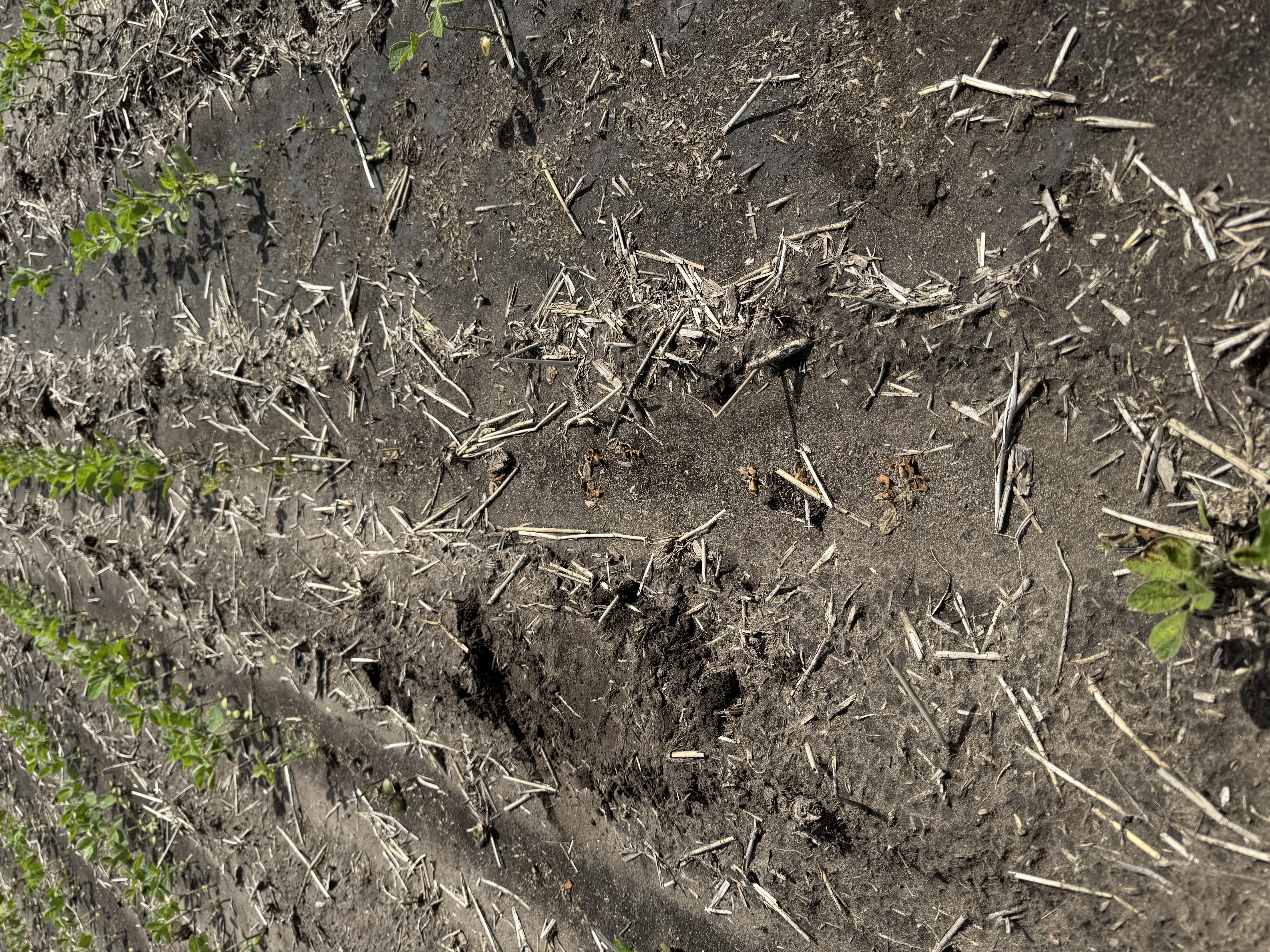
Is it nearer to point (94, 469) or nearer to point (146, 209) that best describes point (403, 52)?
point (146, 209)

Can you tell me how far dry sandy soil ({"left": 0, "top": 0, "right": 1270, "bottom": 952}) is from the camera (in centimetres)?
203

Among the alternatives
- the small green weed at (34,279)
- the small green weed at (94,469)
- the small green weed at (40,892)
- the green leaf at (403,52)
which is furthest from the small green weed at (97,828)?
the green leaf at (403,52)

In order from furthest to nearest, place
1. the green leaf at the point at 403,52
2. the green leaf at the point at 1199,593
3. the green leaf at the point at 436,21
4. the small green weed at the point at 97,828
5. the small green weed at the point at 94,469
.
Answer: the small green weed at the point at 97,828 → the small green weed at the point at 94,469 → the green leaf at the point at 403,52 → the green leaf at the point at 436,21 → the green leaf at the point at 1199,593

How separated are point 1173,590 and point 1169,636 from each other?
115 mm

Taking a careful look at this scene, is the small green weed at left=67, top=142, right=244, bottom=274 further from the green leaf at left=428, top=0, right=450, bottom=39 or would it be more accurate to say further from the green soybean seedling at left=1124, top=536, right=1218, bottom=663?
the green soybean seedling at left=1124, top=536, right=1218, bottom=663

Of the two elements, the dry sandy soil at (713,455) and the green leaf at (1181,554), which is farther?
the dry sandy soil at (713,455)

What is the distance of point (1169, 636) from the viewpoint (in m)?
1.89

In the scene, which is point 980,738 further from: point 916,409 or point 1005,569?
point 916,409

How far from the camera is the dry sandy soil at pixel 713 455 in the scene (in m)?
2.03

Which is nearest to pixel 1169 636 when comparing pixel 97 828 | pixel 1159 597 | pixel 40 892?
pixel 1159 597

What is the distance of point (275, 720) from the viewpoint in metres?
3.73

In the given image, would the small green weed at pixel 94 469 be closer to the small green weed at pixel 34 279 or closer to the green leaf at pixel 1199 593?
the small green weed at pixel 34 279

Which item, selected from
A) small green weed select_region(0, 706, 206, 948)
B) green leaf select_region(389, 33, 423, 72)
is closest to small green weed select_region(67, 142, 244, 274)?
green leaf select_region(389, 33, 423, 72)

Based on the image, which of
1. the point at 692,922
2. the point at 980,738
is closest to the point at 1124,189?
the point at 980,738
